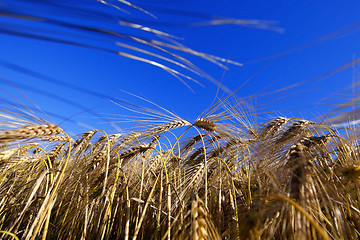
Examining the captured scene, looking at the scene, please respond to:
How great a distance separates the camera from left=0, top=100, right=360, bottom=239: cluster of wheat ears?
0.93 m

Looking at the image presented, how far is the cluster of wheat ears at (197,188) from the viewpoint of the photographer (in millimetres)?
927

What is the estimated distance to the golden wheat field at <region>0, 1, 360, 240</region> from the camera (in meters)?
0.92

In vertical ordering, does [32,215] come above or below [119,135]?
below

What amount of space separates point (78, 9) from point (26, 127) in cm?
118

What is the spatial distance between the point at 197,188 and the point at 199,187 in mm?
121

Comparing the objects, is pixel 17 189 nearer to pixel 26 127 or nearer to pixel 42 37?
pixel 26 127

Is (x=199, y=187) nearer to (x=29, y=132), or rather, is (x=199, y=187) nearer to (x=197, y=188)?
(x=197, y=188)

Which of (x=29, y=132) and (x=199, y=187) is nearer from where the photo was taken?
(x=29, y=132)

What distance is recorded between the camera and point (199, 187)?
1727mm

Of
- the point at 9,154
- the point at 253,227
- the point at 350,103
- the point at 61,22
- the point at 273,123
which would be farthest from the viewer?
the point at 9,154

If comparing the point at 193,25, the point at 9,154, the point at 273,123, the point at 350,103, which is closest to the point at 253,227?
the point at 193,25

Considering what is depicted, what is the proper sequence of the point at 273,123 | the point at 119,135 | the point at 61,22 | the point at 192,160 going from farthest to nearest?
the point at 119,135, the point at 192,160, the point at 273,123, the point at 61,22

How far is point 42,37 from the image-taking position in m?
0.41

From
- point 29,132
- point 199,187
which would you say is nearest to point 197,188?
point 199,187
